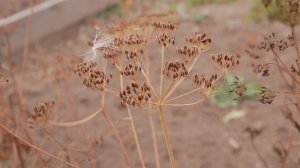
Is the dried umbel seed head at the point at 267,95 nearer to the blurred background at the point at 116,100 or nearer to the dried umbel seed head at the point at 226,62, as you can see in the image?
the dried umbel seed head at the point at 226,62

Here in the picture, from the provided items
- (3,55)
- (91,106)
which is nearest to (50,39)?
(3,55)

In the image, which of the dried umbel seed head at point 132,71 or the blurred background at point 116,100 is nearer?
the dried umbel seed head at point 132,71

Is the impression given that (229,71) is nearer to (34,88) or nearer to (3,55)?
(34,88)

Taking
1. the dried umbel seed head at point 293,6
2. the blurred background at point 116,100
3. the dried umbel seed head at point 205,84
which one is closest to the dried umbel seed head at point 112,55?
the dried umbel seed head at point 205,84

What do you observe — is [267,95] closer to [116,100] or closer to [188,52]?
[188,52]

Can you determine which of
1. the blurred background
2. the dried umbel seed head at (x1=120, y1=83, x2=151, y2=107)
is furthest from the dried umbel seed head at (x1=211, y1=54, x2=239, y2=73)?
the blurred background
